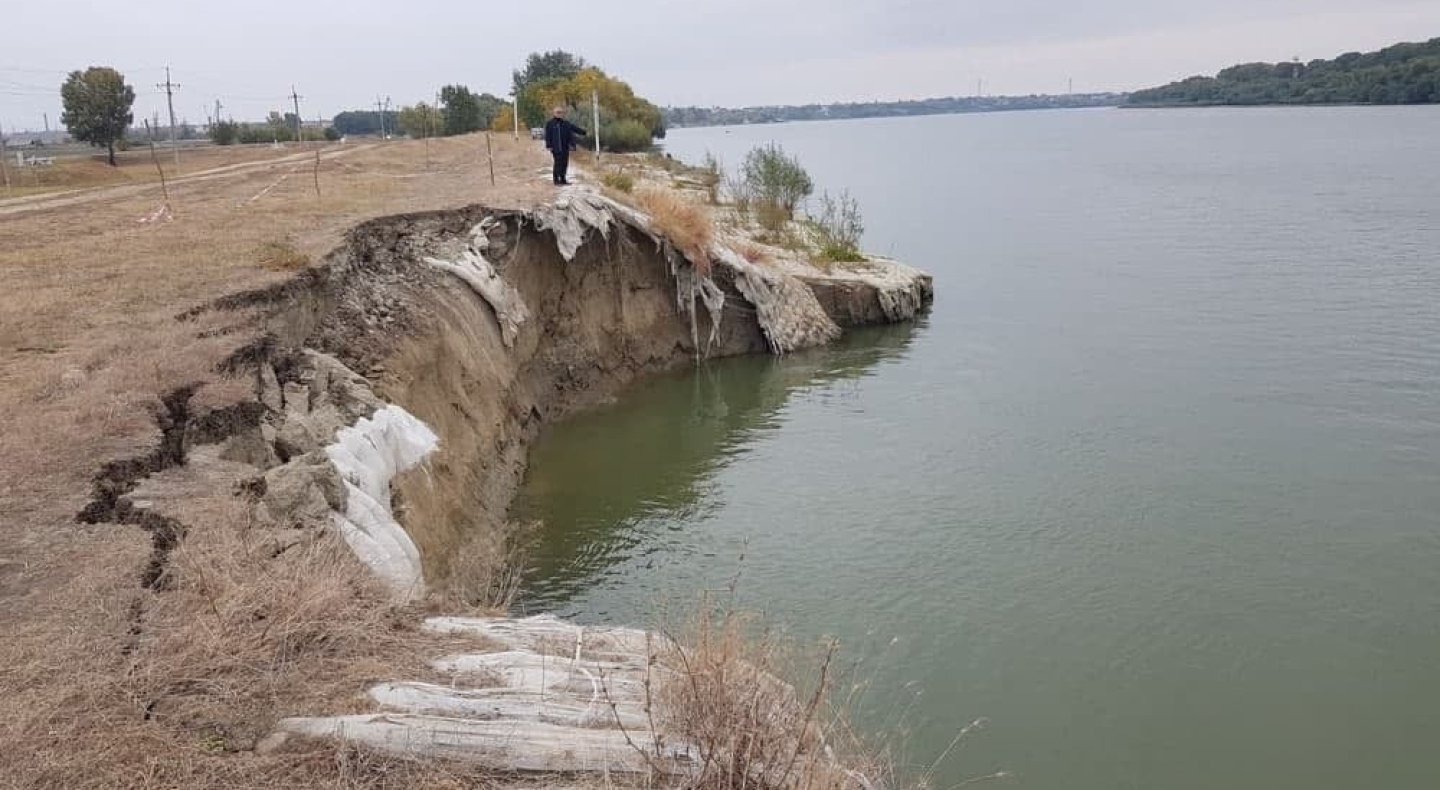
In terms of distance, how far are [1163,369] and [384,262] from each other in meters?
15.0

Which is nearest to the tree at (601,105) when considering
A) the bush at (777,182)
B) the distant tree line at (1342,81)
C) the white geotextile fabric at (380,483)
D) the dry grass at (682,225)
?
the bush at (777,182)

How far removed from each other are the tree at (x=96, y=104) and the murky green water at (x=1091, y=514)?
1652 inches

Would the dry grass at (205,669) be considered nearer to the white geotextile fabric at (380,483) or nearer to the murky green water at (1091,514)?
the white geotextile fabric at (380,483)

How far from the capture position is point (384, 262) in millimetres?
16500

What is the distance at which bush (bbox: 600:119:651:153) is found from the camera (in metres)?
65.3

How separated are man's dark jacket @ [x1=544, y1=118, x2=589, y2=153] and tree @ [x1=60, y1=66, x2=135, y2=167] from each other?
3861 centimetres

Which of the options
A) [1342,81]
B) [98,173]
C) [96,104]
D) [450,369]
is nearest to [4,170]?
[98,173]

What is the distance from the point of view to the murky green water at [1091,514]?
31.3ft

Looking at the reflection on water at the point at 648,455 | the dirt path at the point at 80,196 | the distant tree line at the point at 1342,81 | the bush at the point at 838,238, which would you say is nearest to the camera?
the reflection on water at the point at 648,455

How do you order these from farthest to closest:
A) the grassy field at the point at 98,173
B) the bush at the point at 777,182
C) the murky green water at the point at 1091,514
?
1. the bush at the point at 777,182
2. the grassy field at the point at 98,173
3. the murky green water at the point at 1091,514

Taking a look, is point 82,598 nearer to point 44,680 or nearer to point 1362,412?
point 44,680

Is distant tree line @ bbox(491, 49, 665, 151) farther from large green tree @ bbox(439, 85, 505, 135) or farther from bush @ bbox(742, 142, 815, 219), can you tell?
bush @ bbox(742, 142, 815, 219)

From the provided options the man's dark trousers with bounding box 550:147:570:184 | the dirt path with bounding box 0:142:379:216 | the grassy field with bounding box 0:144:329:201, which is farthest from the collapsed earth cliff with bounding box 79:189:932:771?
the grassy field with bounding box 0:144:329:201

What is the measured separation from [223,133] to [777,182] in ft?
177
